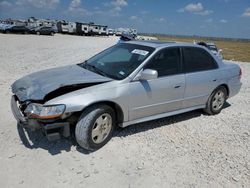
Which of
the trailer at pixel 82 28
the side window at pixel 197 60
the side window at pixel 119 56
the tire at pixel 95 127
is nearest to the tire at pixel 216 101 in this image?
the side window at pixel 197 60

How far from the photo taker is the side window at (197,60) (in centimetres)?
462

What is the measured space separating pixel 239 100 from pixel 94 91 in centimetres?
489

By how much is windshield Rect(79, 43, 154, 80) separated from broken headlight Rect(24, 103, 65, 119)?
1069 millimetres

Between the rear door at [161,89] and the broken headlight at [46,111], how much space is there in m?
1.16

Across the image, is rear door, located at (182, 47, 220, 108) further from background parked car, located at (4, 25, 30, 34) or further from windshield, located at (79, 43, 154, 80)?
background parked car, located at (4, 25, 30, 34)

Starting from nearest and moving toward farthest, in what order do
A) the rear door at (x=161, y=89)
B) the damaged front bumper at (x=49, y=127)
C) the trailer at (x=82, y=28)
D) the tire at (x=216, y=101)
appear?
the damaged front bumper at (x=49, y=127), the rear door at (x=161, y=89), the tire at (x=216, y=101), the trailer at (x=82, y=28)

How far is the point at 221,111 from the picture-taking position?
574 centimetres

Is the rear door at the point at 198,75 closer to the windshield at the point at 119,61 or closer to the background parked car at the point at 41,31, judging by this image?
the windshield at the point at 119,61

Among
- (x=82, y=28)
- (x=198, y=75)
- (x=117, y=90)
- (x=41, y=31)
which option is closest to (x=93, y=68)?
(x=117, y=90)

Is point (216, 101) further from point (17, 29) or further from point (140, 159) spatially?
point (17, 29)

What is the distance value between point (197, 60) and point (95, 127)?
255cm

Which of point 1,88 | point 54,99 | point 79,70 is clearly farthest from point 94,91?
point 1,88

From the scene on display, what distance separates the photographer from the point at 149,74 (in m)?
3.72

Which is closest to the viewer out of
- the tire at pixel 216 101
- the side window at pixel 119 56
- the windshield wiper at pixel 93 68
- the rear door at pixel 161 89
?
the rear door at pixel 161 89
